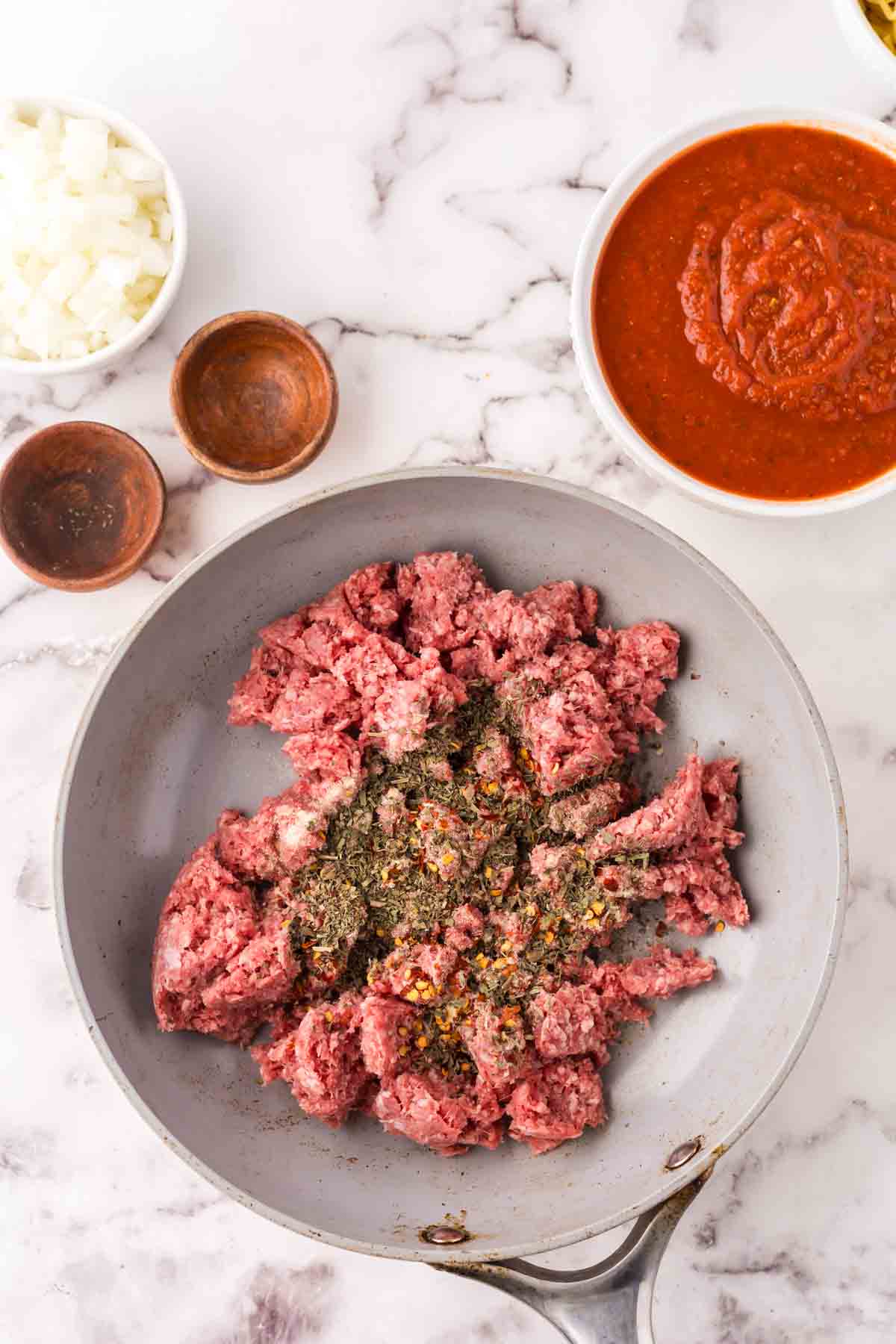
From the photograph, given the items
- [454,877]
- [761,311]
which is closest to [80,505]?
[454,877]

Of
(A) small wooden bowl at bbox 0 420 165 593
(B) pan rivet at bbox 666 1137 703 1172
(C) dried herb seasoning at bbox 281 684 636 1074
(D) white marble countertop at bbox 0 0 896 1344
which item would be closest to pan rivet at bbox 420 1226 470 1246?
(C) dried herb seasoning at bbox 281 684 636 1074

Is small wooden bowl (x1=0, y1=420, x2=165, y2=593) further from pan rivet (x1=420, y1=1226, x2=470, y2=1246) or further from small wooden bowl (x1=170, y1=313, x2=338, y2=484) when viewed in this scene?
pan rivet (x1=420, y1=1226, x2=470, y2=1246)

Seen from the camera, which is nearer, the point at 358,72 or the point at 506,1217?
the point at 506,1217

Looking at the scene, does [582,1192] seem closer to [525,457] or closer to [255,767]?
[255,767]

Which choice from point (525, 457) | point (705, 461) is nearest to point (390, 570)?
point (525, 457)

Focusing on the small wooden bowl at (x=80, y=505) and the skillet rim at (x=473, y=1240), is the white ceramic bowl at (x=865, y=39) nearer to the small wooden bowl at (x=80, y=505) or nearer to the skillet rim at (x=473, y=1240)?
the skillet rim at (x=473, y=1240)

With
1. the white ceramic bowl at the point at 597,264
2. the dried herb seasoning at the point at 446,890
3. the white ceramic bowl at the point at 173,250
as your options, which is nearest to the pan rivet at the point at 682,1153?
the dried herb seasoning at the point at 446,890

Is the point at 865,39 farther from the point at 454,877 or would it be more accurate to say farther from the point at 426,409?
the point at 454,877
